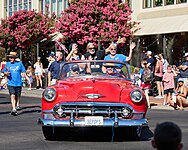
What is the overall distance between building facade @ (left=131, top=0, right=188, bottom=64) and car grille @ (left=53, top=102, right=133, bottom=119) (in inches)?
569

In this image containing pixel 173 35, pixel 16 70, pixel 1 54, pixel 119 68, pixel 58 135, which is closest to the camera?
pixel 58 135

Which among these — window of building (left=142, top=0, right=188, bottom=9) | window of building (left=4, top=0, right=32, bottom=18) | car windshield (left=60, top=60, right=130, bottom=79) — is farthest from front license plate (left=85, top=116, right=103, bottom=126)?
window of building (left=4, top=0, right=32, bottom=18)

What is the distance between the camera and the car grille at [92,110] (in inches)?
350

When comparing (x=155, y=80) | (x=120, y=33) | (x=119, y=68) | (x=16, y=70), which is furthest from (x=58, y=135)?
(x=120, y=33)

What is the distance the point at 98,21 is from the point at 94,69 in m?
17.6

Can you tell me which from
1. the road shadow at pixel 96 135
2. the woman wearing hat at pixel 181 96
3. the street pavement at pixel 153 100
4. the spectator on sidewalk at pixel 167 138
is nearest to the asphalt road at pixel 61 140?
the road shadow at pixel 96 135

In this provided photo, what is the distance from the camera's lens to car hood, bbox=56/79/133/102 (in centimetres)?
903

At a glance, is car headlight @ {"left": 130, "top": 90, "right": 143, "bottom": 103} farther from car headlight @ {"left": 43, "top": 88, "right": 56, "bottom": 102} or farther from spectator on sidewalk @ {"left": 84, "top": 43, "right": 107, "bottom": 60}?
spectator on sidewalk @ {"left": 84, "top": 43, "right": 107, "bottom": 60}

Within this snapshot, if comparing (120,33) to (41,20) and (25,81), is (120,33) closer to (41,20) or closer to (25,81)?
(25,81)

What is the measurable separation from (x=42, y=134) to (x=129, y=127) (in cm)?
182

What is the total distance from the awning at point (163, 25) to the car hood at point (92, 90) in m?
14.0

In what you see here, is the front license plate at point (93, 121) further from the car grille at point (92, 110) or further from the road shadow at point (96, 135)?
the road shadow at point (96, 135)

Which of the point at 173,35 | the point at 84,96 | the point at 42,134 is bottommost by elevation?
the point at 42,134

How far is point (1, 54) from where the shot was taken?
39.7 metres
